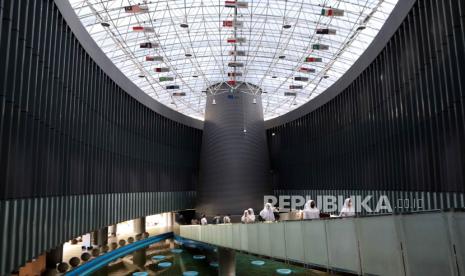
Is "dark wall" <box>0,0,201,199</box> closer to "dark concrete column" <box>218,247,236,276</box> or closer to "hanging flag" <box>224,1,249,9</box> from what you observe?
"dark concrete column" <box>218,247,236,276</box>

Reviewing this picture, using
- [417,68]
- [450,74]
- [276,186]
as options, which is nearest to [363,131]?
[417,68]

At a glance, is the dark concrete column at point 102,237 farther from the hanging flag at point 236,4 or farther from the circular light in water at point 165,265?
the hanging flag at point 236,4

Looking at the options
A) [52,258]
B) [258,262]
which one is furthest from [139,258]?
[52,258]

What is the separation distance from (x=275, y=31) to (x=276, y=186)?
17.0 metres

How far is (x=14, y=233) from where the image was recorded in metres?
10.9

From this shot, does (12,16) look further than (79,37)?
No

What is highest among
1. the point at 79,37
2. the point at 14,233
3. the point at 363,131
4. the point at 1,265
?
the point at 79,37

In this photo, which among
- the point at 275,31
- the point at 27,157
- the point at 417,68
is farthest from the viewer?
the point at 275,31

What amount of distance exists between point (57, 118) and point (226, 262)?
14.4m

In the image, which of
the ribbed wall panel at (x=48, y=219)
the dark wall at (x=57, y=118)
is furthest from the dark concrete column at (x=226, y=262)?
the dark wall at (x=57, y=118)

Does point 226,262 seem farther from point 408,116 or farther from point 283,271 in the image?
point 408,116

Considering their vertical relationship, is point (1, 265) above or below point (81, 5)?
below

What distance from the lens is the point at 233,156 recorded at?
123ft

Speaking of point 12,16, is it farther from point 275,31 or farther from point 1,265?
point 275,31
